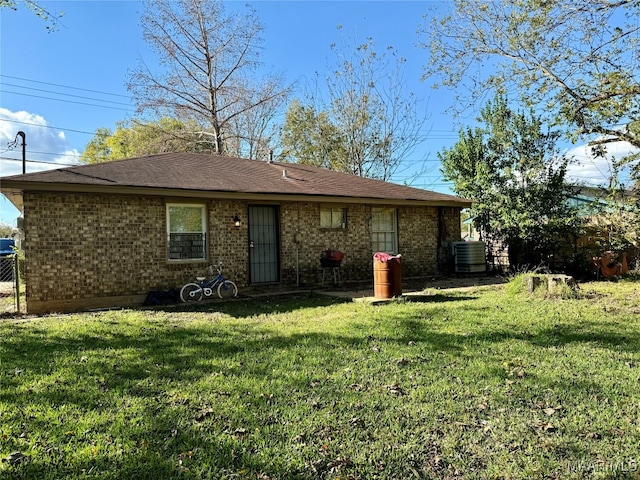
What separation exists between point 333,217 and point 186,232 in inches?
162

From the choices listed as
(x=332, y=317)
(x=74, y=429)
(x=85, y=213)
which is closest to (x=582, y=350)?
(x=332, y=317)

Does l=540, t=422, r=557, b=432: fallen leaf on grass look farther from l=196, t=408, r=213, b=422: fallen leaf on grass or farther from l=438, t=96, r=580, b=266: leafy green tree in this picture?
l=438, t=96, r=580, b=266: leafy green tree

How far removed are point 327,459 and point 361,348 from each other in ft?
8.47

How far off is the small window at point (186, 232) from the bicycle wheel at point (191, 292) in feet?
2.40

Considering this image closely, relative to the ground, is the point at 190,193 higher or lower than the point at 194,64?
lower

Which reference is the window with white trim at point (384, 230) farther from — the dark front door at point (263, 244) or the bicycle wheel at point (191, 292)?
the bicycle wheel at point (191, 292)

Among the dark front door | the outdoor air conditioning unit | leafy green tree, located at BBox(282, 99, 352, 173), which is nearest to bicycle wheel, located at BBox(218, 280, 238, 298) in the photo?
the dark front door

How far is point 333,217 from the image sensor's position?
40.7ft

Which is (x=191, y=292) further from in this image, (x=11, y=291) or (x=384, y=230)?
(x=11, y=291)

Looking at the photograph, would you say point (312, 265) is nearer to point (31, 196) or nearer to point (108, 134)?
point (31, 196)

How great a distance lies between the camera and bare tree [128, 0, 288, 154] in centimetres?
2242

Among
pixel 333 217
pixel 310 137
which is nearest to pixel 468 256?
pixel 333 217

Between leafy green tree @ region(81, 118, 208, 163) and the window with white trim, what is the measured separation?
14.3 m

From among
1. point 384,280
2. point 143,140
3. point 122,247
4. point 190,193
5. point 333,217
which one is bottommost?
point 384,280
